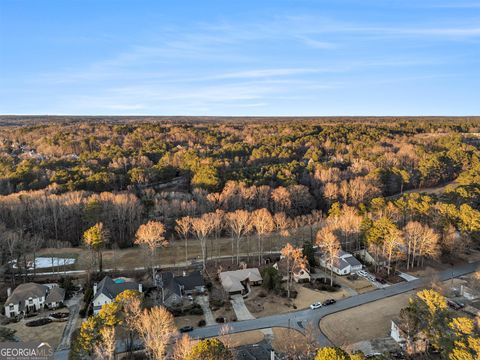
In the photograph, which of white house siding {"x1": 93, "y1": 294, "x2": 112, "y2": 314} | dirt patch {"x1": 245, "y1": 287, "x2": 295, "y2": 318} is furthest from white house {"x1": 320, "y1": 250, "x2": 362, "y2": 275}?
white house siding {"x1": 93, "y1": 294, "x2": 112, "y2": 314}

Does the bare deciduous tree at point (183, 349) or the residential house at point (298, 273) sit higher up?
the bare deciduous tree at point (183, 349)

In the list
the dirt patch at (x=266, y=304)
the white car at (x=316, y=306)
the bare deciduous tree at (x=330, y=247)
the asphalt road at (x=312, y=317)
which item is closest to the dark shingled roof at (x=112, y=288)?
the asphalt road at (x=312, y=317)

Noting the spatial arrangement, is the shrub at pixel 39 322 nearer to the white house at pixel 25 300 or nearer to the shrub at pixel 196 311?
the white house at pixel 25 300

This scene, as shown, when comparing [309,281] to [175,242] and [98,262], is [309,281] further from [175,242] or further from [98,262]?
[98,262]

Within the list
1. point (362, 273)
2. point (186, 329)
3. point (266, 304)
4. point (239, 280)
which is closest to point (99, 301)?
point (186, 329)

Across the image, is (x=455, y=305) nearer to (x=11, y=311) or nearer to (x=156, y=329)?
(x=156, y=329)

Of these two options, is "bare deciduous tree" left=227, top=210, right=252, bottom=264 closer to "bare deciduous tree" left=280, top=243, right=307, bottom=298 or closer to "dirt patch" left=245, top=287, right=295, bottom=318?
"bare deciduous tree" left=280, top=243, right=307, bottom=298
